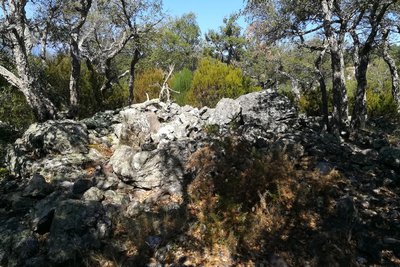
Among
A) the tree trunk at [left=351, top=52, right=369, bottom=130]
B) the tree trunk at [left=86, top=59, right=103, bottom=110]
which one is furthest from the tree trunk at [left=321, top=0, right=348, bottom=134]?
the tree trunk at [left=86, top=59, right=103, bottom=110]

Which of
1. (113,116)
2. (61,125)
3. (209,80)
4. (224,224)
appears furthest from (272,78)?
(224,224)

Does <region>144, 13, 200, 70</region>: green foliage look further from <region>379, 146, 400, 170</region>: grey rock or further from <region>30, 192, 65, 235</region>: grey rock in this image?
<region>30, 192, 65, 235</region>: grey rock

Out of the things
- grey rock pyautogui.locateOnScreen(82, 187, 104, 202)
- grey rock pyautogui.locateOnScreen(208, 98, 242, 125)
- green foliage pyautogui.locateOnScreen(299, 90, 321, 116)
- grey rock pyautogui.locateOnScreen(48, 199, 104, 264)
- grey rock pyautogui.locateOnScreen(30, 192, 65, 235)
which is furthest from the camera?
green foliage pyautogui.locateOnScreen(299, 90, 321, 116)

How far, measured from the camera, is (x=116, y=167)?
280 inches

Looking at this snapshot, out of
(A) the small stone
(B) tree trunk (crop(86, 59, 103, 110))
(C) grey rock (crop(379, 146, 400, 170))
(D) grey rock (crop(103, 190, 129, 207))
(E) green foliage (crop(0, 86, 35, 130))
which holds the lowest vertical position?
(A) the small stone

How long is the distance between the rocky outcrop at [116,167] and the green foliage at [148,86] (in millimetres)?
8372

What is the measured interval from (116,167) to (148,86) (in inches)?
520

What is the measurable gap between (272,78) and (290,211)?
2748 cm

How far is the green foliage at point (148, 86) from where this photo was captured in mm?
19531

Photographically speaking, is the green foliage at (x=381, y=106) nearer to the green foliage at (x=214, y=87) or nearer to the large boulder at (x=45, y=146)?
the green foliage at (x=214, y=87)

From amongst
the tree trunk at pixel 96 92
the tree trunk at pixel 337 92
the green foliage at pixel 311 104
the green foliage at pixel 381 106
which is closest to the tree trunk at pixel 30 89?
the tree trunk at pixel 96 92

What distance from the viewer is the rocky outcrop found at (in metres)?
5.22

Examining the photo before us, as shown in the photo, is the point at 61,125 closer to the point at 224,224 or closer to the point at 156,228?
the point at 156,228

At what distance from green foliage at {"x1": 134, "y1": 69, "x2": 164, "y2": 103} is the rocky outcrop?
8.37m
